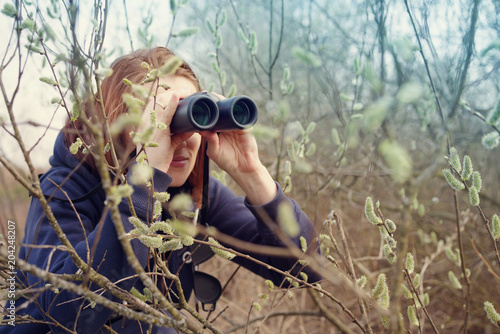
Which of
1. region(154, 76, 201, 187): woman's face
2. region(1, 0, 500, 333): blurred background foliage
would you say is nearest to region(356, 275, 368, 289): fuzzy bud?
region(1, 0, 500, 333): blurred background foliage

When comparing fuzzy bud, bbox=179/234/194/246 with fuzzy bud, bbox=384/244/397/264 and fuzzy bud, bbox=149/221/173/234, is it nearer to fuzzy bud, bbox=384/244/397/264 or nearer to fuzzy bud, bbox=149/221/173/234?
fuzzy bud, bbox=149/221/173/234

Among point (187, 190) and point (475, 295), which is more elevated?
point (187, 190)

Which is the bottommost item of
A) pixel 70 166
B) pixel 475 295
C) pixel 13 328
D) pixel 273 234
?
pixel 475 295

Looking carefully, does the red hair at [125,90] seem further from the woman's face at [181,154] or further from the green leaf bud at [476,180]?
the green leaf bud at [476,180]

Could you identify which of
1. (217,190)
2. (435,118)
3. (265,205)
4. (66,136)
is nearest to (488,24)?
(265,205)

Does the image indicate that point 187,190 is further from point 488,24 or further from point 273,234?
point 488,24

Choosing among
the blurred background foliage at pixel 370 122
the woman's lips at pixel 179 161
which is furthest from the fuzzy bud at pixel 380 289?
the woman's lips at pixel 179 161

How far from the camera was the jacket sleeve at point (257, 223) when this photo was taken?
A: 119cm

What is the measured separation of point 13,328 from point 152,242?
0.79m

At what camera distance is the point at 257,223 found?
1290 millimetres

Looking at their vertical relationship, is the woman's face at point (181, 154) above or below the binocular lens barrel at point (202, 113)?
below

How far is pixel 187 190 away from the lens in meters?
1.43

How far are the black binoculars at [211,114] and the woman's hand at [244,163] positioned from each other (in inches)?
3.8

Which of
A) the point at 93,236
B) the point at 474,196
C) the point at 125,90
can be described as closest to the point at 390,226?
the point at 474,196
